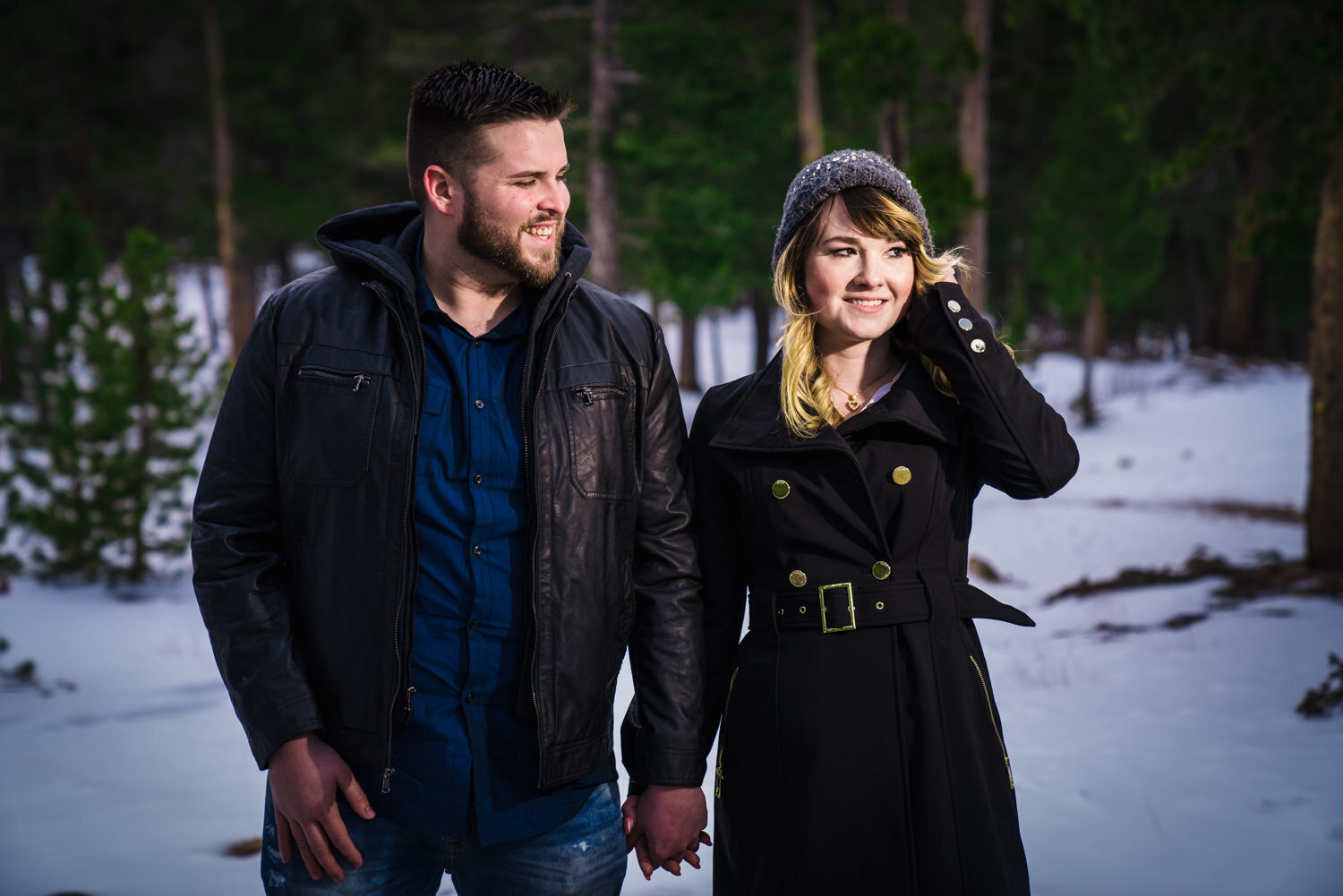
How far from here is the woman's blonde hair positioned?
9.42 ft

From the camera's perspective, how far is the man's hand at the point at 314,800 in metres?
2.44

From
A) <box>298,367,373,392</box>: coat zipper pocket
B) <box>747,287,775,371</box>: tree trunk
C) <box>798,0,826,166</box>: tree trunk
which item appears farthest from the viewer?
<box>747,287,775,371</box>: tree trunk

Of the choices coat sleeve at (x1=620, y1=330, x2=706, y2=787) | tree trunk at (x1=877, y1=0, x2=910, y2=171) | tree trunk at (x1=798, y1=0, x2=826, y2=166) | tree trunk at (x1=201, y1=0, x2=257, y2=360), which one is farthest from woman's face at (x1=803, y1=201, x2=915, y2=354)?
tree trunk at (x1=201, y1=0, x2=257, y2=360)

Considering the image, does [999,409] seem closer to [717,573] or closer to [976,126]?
[717,573]

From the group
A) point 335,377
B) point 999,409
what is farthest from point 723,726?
point 335,377

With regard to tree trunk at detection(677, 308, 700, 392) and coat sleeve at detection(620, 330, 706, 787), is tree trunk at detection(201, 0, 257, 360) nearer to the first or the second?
tree trunk at detection(677, 308, 700, 392)

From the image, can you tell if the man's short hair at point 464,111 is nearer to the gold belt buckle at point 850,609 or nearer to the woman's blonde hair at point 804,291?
the woman's blonde hair at point 804,291

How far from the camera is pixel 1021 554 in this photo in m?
13.0

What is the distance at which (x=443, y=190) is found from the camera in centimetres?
267

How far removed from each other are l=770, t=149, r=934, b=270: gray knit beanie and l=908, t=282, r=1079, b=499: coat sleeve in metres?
0.32

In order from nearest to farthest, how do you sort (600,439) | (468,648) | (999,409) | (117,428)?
(468,648), (600,439), (999,409), (117,428)

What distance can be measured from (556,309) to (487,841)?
1.29m

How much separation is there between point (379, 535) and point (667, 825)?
102cm

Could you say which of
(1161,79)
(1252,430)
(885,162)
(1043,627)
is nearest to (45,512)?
(1043,627)
